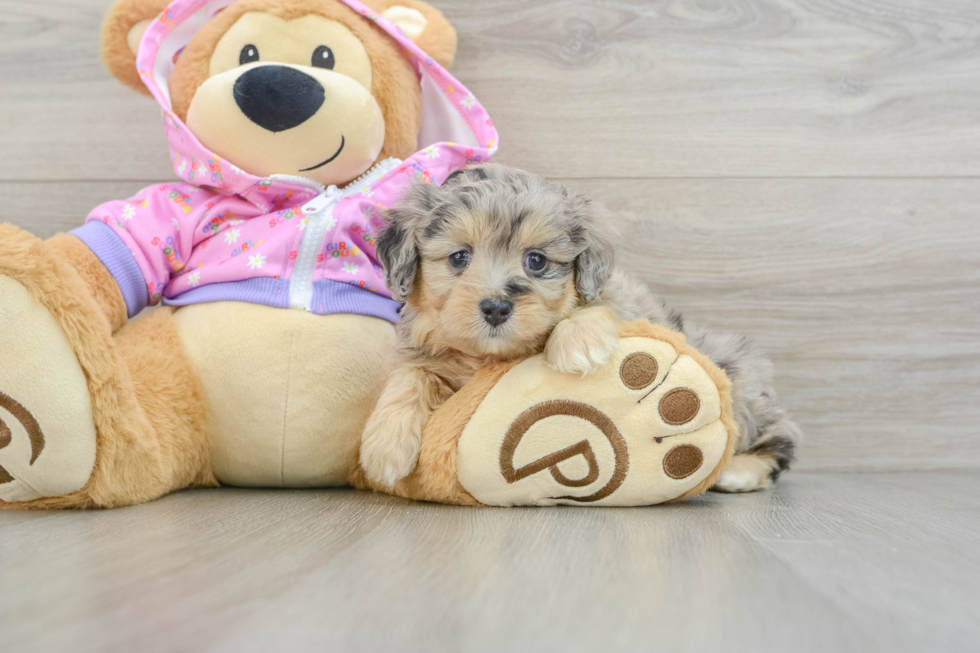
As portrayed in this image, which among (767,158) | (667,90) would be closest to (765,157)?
(767,158)

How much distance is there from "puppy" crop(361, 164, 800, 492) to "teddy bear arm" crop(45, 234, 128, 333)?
0.63 metres

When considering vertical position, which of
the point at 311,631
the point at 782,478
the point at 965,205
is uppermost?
the point at 965,205

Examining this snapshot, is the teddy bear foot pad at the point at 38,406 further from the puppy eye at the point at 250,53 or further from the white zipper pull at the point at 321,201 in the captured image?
the puppy eye at the point at 250,53

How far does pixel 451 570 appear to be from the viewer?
1.00m

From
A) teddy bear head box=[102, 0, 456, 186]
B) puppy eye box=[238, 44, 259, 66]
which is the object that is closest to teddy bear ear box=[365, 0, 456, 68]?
teddy bear head box=[102, 0, 456, 186]

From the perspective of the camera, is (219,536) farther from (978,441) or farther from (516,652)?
(978,441)

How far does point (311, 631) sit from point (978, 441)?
219cm

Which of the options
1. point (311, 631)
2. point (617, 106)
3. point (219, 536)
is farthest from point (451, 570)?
point (617, 106)

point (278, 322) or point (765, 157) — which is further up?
point (765, 157)

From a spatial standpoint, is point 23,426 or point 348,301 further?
point 348,301

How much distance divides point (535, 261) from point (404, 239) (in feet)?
0.90

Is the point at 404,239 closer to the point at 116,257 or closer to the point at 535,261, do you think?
the point at 535,261

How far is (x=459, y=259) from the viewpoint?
4.78 ft

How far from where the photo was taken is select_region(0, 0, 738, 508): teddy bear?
1.37 metres
